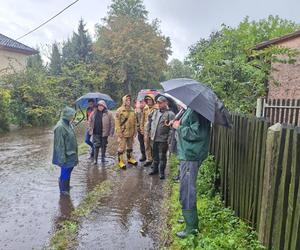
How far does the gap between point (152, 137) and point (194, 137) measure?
12.5ft

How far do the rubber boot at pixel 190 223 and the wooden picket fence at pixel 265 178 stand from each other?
0.72 metres

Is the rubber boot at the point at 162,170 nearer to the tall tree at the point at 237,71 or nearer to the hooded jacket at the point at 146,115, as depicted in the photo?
the hooded jacket at the point at 146,115

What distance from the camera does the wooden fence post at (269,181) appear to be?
4.08 metres

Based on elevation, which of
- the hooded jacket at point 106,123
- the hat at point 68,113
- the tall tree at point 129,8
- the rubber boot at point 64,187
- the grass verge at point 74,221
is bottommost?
the grass verge at point 74,221

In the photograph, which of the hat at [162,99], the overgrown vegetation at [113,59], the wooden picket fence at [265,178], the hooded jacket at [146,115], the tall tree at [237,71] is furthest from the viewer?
the overgrown vegetation at [113,59]

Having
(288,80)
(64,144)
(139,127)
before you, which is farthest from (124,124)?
(288,80)

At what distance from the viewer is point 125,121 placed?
962 centimetres

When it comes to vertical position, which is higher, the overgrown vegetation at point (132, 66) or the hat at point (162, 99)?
the overgrown vegetation at point (132, 66)

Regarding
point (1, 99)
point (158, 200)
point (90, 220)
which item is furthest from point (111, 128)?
point (1, 99)

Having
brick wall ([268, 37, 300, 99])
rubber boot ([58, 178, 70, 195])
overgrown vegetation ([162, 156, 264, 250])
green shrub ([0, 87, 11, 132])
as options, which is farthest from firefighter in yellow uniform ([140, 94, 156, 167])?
green shrub ([0, 87, 11, 132])

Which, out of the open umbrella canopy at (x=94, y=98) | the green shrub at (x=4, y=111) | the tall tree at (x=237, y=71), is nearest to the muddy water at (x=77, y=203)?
the open umbrella canopy at (x=94, y=98)

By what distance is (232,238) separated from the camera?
4594 millimetres

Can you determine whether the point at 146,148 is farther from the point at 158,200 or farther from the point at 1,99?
the point at 1,99

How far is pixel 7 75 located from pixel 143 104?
13.4 metres
